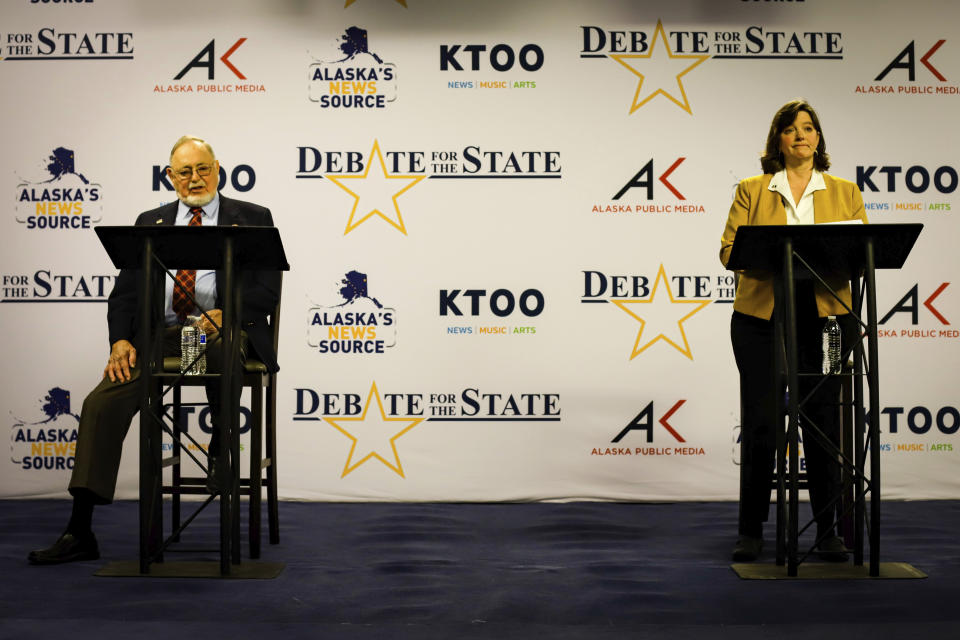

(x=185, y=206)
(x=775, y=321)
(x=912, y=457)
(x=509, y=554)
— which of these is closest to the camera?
(x=775, y=321)

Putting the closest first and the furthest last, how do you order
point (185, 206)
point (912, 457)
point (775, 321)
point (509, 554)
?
1. point (775, 321)
2. point (509, 554)
3. point (185, 206)
4. point (912, 457)

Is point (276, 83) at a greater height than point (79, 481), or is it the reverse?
point (276, 83)

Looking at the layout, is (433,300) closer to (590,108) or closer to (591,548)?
(590,108)

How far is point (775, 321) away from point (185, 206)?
206cm

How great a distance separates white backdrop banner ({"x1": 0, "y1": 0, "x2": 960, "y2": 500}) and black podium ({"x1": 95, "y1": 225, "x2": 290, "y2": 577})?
1401 mm

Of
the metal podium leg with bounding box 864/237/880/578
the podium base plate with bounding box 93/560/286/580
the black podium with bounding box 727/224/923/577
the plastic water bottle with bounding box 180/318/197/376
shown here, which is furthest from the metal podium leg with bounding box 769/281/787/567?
the plastic water bottle with bounding box 180/318/197/376

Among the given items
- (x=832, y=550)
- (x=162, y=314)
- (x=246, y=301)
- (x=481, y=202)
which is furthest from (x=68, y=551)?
(x=832, y=550)

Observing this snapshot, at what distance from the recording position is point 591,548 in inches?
118

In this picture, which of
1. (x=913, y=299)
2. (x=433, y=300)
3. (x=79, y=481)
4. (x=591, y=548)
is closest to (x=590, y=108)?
(x=433, y=300)

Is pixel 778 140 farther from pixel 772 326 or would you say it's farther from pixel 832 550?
pixel 832 550

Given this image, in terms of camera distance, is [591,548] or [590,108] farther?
[590,108]

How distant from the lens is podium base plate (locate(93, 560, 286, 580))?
251 cm

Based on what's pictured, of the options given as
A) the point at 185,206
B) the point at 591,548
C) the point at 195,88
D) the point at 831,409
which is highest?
the point at 195,88

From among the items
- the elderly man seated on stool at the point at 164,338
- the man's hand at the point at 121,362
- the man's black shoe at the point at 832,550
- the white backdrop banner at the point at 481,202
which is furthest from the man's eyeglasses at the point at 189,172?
A: the man's black shoe at the point at 832,550
